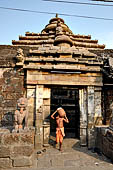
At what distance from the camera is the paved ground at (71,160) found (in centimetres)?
374

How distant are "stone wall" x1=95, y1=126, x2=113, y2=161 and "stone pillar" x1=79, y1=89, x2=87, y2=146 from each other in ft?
1.65

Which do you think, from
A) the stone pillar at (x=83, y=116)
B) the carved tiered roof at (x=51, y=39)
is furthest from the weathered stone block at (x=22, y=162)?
the carved tiered roof at (x=51, y=39)

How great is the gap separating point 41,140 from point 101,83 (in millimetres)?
3655

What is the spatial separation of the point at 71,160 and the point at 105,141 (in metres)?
1.40

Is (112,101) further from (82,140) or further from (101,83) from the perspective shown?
(82,140)

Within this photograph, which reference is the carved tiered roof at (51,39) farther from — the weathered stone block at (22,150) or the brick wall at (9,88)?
the weathered stone block at (22,150)

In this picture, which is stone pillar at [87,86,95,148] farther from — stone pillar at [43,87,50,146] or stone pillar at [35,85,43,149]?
stone pillar at [35,85,43,149]

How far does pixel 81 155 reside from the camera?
458cm

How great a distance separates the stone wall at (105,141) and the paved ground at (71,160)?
23cm

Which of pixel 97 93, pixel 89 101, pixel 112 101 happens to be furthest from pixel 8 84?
pixel 112 101

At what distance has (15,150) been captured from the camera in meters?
3.74

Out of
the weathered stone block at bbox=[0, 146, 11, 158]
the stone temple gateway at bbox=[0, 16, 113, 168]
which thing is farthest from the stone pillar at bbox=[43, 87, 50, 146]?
the weathered stone block at bbox=[0, 146, 11, 158]

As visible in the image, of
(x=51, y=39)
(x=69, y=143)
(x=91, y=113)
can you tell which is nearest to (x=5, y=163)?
(x=69, y=143)

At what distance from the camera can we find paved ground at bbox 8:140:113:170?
12.3 ft
